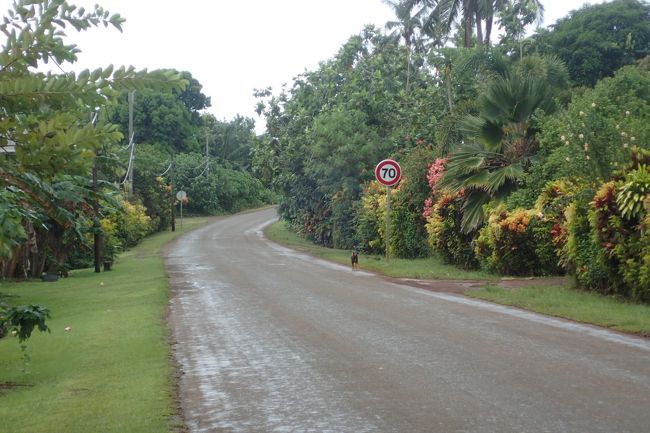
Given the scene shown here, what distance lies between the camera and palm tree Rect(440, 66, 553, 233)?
73.6 ft

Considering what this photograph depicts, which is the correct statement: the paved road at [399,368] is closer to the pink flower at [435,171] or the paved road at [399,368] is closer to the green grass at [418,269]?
the green grass at [418,269]

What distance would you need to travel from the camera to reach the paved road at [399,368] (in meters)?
7.01

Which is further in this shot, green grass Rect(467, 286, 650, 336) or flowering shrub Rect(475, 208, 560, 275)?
flowering shrub Rect(475, 208, 560, 275)

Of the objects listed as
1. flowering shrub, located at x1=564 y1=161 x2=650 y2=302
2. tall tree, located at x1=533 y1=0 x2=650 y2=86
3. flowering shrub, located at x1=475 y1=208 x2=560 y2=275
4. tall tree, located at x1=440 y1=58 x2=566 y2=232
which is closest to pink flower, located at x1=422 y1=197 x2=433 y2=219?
tall tree, located at x1=440 y1=58 x2=566 y2=232

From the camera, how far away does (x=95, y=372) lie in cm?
955

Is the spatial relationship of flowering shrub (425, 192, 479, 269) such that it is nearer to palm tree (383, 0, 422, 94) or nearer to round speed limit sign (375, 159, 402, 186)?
round speed limit sign (375, 159, 402, 186)

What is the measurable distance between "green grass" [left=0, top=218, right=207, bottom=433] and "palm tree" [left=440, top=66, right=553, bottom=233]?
8.93 meters

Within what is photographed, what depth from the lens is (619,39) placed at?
47.5 m

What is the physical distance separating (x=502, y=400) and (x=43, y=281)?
19.6 metres

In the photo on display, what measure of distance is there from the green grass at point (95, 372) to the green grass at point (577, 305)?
6.04 meters

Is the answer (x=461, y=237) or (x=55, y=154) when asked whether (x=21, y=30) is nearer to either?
(x=55, y=154)

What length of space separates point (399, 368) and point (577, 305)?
6.11 metres

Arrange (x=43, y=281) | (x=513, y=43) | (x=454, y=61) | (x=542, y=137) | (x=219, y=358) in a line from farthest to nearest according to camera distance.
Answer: (x=513, y=43), (x=454, y=61), (x=43, y=281), (x=542, y=137), (x=219, y=358)

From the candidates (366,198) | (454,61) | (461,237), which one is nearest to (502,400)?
(461,237)
